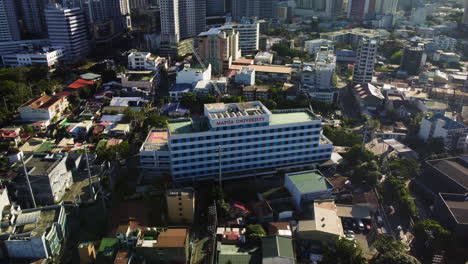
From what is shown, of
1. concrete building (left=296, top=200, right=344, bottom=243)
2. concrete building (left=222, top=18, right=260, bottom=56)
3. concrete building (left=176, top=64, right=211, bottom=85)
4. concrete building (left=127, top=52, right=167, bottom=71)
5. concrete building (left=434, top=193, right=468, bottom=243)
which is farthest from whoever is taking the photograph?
concrete building (left=222, top=18, right=260, bottom=56)

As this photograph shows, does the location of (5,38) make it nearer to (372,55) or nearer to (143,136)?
(143,136)

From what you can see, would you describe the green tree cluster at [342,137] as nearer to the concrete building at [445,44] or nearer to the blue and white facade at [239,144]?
the blue and white facade at [239,144]

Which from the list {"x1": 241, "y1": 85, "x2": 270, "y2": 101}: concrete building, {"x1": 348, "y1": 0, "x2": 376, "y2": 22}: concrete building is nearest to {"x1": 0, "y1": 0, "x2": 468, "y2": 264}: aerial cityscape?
{"x1": 241, "y1": 85, "x2": 270, "y2": 101}: concrete building

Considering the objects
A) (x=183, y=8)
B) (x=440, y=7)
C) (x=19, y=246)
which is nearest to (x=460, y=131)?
(x=19, y=246)

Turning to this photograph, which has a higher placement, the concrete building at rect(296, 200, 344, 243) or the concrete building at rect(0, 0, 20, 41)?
the concrete building at rect(0, 0, 20, 41)

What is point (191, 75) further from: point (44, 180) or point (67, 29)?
point (44, 180)

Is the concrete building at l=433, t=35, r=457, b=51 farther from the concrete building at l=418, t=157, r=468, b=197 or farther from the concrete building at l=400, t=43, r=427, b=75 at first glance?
the concrete building at l=418, t=157, r=468, b=197

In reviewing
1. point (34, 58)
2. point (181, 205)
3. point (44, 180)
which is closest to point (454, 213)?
point (181, 205)
